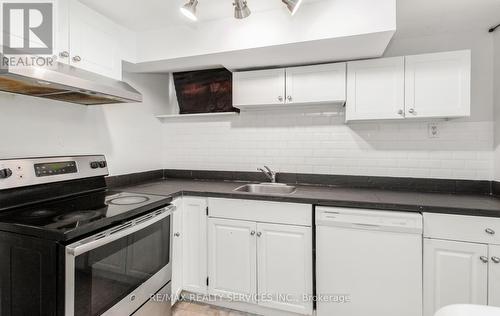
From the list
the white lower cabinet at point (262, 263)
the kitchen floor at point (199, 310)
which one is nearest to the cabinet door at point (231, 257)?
the white lower cabinet at point (262, 263)

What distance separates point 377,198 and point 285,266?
802 millimetres

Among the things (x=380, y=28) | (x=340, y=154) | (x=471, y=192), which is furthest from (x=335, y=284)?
(x=380, y=28)

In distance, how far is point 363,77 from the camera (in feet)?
6.27

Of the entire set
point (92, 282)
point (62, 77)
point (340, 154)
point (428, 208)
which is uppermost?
point (62, 77)

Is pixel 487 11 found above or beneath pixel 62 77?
above

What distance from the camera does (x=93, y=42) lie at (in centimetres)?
171

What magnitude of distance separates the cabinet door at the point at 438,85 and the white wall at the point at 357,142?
28 centimetres

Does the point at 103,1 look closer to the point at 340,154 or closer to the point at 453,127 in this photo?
the point at 340,154

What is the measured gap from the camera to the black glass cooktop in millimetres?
1119

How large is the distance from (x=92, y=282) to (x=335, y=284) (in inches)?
57.4

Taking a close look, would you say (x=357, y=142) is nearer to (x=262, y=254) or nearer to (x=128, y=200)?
(x=262, y=254)

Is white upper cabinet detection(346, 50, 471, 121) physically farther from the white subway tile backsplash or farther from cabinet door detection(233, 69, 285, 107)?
cabinet door detection(233, 69, 285, 107)

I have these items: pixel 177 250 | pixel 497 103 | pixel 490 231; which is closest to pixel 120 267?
pixel 177 250

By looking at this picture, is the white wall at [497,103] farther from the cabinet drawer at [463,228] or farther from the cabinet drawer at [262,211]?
the cabinet drawer at [262,211]
